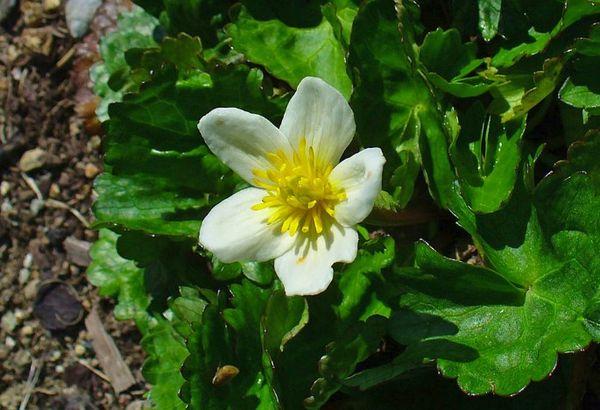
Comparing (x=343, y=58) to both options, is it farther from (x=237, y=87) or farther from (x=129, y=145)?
(x=129, y=145)

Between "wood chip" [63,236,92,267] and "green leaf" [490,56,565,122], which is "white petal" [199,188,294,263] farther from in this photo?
"wood chip" [63,236,92,267]

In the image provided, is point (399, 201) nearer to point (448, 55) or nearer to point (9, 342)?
point (448, 55)

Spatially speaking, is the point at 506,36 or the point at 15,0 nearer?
the point at 506,36

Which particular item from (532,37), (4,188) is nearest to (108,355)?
(4,188)

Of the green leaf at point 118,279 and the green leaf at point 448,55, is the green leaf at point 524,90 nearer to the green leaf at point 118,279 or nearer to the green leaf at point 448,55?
the green leaf at point 448,55

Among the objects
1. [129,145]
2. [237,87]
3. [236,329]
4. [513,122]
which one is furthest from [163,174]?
[513,122]

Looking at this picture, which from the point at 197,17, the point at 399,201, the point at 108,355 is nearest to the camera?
the point at 399,201
